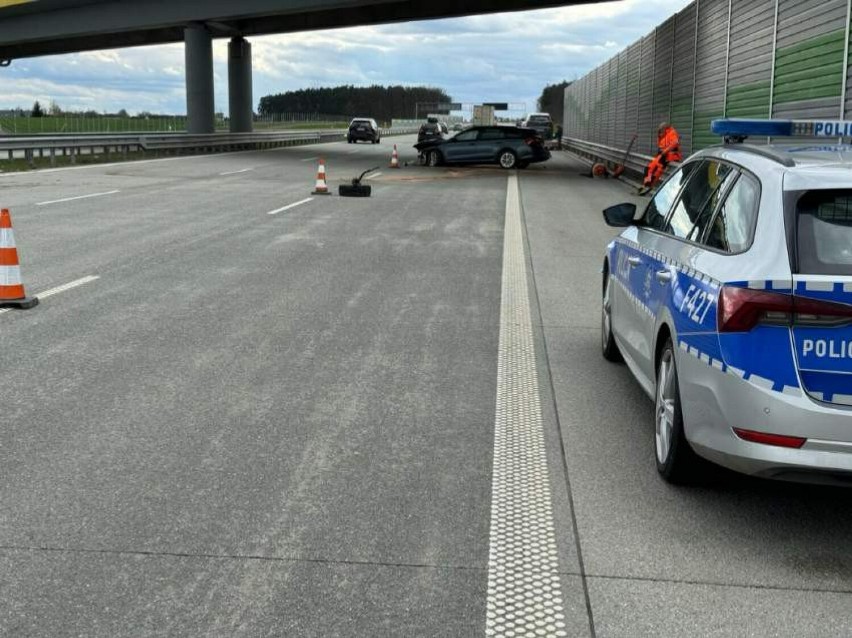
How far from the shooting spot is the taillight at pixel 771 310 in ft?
12.0

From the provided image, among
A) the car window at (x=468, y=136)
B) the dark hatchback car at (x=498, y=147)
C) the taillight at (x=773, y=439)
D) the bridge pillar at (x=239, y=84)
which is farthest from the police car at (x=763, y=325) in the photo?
the bridge pillar at (x=239, y=84)

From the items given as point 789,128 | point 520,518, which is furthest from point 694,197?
point 520,518

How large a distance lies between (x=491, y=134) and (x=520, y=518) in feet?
97.7

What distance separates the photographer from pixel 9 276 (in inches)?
329

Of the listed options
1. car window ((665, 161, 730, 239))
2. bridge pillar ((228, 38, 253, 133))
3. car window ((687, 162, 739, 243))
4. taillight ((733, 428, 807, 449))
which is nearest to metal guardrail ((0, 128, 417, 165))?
bridge pillar ((228, 38, 253, 133))

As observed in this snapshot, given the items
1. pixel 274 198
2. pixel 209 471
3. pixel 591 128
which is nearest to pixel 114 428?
pixel 209 471

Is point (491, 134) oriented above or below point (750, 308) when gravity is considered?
above

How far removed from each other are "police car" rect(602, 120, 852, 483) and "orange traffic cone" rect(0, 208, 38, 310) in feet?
19.0

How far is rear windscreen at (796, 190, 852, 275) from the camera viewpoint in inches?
148

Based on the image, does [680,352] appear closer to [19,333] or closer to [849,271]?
[849,271]

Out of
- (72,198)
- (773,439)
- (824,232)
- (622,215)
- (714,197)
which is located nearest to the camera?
(773,439)

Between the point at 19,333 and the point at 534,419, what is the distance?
4242mm

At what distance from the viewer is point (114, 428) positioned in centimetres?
519

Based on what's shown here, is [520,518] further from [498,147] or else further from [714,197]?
[498,147]
